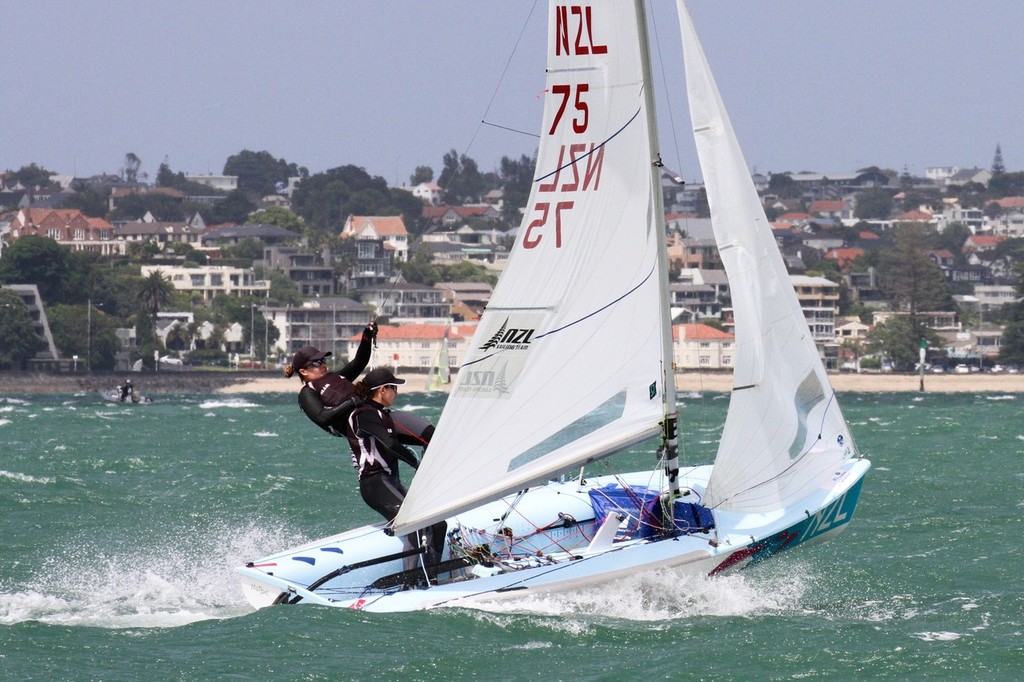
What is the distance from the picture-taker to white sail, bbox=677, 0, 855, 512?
11.9 metres

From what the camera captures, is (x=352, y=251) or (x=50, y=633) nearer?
(x=50, y=633)

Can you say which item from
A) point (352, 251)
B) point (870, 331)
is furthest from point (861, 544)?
point (352, 251)

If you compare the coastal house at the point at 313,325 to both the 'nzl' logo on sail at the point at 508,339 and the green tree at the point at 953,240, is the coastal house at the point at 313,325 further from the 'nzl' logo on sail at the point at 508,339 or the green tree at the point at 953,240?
the 'nzl' logo on sail at the point at 508,339

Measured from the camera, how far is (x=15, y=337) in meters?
85.2

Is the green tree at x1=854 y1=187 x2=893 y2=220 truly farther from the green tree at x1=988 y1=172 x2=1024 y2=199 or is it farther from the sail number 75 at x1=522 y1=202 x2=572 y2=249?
the sail number 75 at x1=522 y1=202 x2=572 y2=249

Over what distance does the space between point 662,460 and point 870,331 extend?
8616 centimetres

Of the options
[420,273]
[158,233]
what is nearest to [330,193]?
[158,233]

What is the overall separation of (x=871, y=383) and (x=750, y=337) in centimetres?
7400

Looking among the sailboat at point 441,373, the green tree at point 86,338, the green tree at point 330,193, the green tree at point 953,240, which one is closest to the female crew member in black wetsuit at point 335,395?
the sailboat at point 441,373

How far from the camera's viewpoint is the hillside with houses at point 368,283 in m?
90.1

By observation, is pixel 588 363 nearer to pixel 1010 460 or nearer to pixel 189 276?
pixel 1010 460

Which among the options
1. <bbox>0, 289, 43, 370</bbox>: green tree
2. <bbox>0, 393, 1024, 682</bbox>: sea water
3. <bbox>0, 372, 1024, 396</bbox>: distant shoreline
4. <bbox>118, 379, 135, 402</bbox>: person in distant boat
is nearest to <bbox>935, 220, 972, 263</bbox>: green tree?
<bbox>0, 372, 1024, 396</bbox>: distant shoreline

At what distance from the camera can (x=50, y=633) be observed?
36.3ft

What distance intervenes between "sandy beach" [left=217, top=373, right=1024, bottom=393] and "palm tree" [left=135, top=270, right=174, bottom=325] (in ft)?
57.2
